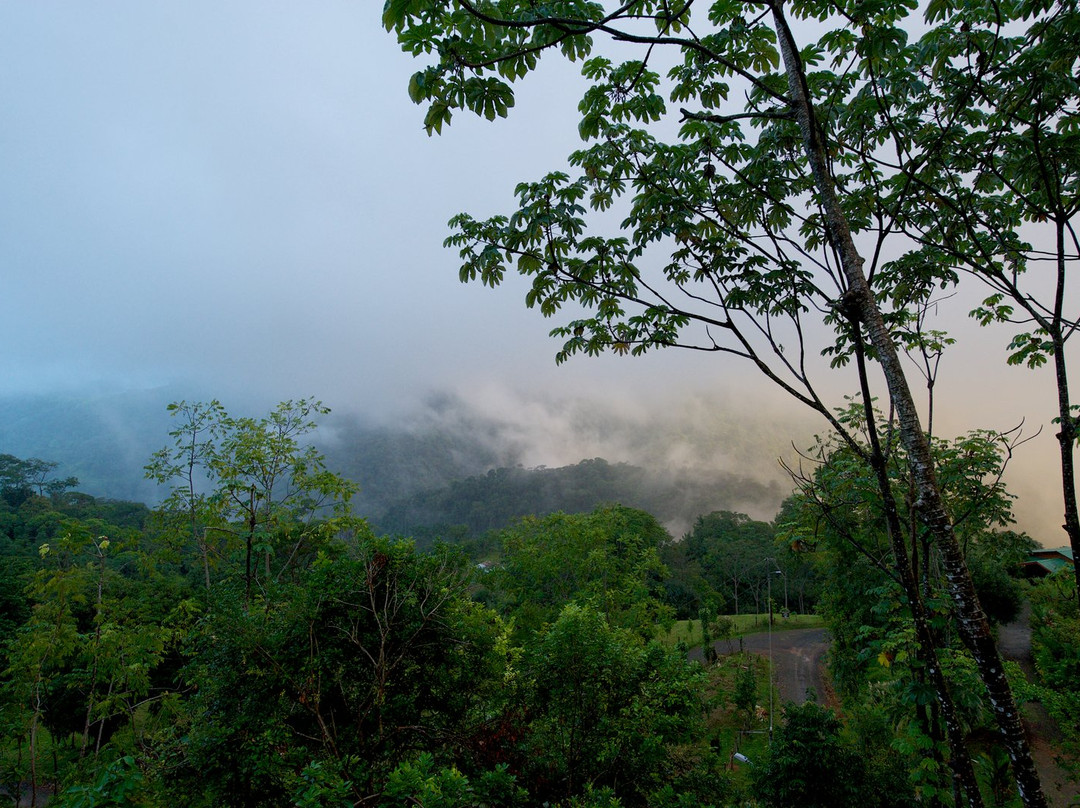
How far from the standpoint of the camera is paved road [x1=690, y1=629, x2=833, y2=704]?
26359 mm

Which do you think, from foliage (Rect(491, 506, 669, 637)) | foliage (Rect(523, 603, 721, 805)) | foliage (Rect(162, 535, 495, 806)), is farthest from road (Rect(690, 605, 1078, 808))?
foliage (Rect(162, 535, 495, 806))

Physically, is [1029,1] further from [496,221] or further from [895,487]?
[895,487]

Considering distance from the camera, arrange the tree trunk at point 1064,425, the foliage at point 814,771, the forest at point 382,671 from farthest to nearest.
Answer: the foliage at point 814,771, the forest at point 382,671, the tree trunk at point 1064,425

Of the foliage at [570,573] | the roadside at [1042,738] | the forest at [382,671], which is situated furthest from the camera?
the foliage at [570,573]

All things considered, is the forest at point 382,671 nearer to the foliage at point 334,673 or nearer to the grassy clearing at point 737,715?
the foliage at point 334,673

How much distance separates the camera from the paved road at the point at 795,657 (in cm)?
2636

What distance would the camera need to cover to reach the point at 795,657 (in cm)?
3200

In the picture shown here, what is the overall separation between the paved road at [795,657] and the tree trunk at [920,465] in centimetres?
2602

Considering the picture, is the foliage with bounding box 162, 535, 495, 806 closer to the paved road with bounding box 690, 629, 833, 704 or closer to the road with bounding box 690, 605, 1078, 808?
the road with bounding box 690, 605, 1078, 808

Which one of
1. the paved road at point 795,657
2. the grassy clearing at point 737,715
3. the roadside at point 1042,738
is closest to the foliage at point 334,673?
the roadside at point 1042,738

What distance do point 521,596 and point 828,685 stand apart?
2072 centimetres

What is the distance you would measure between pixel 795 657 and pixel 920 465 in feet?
121

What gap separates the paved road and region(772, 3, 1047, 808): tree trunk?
85.4 feet

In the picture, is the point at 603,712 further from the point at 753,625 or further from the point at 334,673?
the point at 753,625
